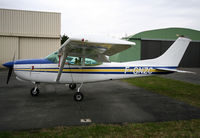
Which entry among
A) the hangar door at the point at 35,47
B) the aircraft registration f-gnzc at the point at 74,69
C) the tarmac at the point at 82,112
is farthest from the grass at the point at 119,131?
the hangar door at the point at 35,47

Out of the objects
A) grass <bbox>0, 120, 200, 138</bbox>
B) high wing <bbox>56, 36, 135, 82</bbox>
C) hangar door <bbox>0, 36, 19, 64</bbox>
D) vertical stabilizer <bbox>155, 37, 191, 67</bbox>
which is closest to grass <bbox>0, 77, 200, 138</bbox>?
grass <bbox>0, 120, 200, 138</bbox>

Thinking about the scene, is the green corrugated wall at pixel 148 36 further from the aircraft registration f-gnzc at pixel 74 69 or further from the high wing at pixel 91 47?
the high wing at pixel 91 47

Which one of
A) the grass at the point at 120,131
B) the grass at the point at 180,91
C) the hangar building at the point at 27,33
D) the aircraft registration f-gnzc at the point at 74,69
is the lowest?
the grass at the point at 180,91

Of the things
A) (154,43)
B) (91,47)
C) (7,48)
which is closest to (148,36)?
(154,43)

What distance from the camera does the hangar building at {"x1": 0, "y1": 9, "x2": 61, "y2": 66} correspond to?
19875mm

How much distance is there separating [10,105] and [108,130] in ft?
12.5

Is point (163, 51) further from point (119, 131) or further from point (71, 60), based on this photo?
point (119, 131)

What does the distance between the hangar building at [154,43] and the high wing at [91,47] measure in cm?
1990

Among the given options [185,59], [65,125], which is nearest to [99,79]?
[65,125]

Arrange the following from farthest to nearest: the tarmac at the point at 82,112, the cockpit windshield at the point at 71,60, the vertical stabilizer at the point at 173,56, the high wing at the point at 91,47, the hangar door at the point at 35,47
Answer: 1. the hangar door at the point at 35,47
2. the vertical stabilizer at the point at 173,56
3. the cockpit windshield at the point at 71,60
4. the high wing at the point at 91,47
5. the tarmac at the point at 82,112

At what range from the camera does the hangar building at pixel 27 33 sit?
19.9 metres

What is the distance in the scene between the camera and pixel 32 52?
66.5ft

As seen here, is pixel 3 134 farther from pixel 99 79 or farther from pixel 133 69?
pixel 133 69

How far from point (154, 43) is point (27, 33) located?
1989 centimetres
